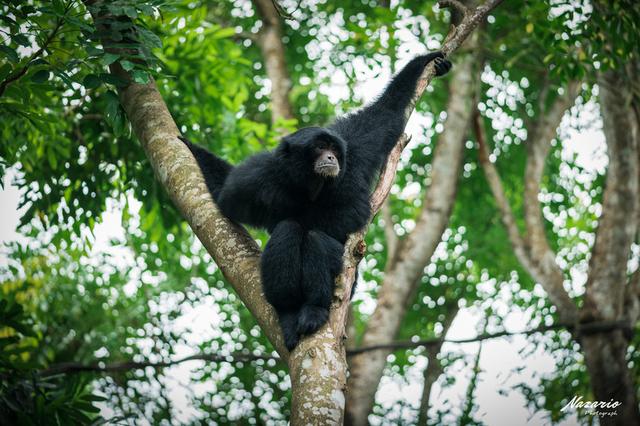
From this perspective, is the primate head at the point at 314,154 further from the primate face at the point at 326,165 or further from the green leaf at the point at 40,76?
the green leaf at the point at 40,76

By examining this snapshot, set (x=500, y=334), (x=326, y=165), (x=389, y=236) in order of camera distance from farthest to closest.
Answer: (x=389, y=236) → (x=326, y=165) → (x=500, y=334)

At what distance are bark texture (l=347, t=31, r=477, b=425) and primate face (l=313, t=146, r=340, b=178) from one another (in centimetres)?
423

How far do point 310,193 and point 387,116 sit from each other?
1265 mm

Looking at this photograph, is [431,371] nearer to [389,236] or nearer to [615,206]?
[389,236]

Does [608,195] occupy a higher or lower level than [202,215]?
higher

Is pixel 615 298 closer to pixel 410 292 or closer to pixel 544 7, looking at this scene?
pixel 410 292

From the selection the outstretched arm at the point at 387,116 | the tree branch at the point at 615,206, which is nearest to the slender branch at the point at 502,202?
the tree branch at the point at 615,206

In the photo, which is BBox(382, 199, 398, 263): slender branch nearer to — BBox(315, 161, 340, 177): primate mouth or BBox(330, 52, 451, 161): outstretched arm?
BBox(330, 52, 451, 161): outstretched arm

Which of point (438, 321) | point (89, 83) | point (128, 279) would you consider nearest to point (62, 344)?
point (128, 279)

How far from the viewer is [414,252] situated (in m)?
9.38

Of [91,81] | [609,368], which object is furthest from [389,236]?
[91,81]

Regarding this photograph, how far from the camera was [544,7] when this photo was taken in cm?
761

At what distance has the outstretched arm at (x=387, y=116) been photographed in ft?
19.3

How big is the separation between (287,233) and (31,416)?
297 cm
